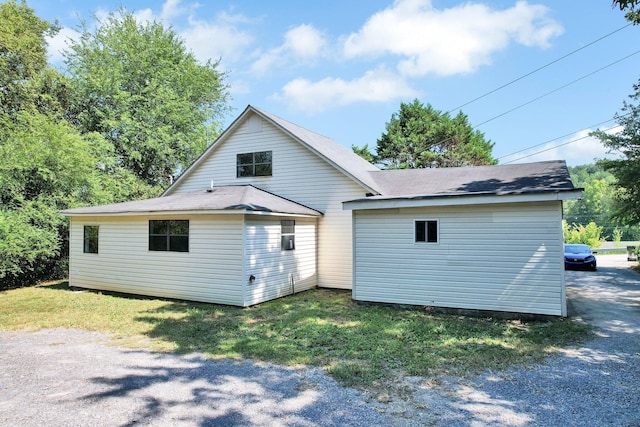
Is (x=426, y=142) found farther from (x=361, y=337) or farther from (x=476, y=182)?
A: (x=361, y=337)

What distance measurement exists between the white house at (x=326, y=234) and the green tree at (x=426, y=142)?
16031mm

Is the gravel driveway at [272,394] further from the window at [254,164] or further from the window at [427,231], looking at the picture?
the window at [254,164]

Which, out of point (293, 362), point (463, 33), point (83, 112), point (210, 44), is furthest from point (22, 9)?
point (293, 362)

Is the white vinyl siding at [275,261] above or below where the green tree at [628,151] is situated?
below

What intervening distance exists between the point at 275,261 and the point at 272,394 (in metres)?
6.28

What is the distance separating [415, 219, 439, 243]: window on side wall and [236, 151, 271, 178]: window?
638 centimetres

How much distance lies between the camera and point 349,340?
20.9 feet

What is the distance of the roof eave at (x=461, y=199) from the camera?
733 centimetres

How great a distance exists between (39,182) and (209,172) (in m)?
6.18

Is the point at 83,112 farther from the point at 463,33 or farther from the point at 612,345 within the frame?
the point at 612,345

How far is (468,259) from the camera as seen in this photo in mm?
8336

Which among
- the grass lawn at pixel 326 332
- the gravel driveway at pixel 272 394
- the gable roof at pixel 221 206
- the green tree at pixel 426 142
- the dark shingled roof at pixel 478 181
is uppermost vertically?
the green tree at pixel 426 142

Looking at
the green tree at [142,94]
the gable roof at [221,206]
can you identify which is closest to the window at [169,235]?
the gable roof at [221,206]

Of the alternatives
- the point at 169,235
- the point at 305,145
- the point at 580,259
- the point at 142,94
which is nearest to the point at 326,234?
the point at 305,145
